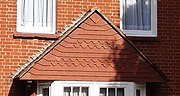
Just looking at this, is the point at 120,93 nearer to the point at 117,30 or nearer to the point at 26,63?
the point at 117,30

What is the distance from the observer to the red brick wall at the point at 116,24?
13.4 meters

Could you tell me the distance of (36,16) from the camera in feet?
45.9

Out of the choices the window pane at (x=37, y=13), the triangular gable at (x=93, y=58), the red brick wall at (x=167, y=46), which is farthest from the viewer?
the red brick wall at (x=167, y=46)

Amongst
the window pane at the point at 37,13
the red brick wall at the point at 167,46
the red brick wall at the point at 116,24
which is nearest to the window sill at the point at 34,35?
the red brick wall at the point at 116,24

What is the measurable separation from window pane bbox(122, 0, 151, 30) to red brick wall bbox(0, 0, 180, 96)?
29 centimetres

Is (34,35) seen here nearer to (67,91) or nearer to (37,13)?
(37,13)

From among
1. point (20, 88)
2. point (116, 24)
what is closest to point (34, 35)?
point (20, 88)

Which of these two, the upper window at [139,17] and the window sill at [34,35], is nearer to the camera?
the window sill at [34,35]

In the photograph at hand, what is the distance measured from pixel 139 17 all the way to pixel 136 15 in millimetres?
92

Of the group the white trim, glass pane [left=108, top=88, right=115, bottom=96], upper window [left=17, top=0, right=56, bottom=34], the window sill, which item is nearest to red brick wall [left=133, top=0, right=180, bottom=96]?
the white trim

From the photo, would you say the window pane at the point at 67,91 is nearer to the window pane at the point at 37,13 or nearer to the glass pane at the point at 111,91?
the glass pane at the point at 111,91

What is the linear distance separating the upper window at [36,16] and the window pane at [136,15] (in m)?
1.85

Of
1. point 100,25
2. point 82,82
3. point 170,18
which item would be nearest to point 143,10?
point 170,18

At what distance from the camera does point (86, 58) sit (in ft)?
43.0
